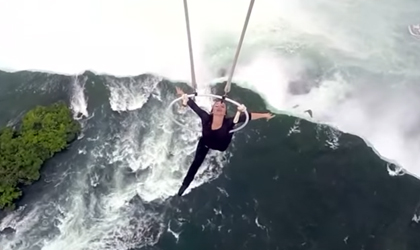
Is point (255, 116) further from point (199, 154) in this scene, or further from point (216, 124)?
point (199, 154)

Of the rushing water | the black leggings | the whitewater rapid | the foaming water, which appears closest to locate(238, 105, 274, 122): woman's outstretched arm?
the black leggings

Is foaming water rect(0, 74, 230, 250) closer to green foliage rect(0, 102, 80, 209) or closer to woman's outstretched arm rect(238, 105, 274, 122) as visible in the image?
green foliage rect(0, 102, 80, 209)

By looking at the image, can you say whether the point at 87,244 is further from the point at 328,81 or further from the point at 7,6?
the point at 7,6

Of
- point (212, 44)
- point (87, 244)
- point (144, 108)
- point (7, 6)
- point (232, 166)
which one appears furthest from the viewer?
point (7, 6)

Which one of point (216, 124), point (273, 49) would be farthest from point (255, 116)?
point (273, 49)

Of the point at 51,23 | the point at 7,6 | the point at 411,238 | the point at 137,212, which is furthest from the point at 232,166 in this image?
the point at 7,6
